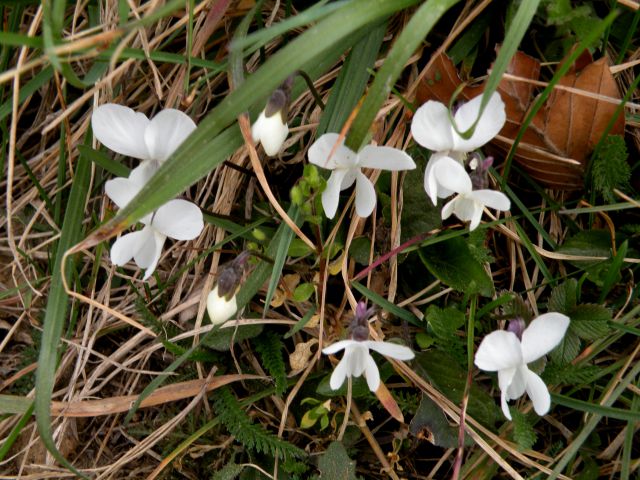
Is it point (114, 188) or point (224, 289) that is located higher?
point (114, 188)

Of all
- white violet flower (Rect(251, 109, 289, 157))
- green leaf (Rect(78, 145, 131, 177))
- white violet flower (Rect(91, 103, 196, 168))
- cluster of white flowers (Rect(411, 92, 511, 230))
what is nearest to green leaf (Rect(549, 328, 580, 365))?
cluster of white flowers (Rect(411, 92, 511, 230))

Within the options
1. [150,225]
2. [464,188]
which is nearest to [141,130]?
[150,225]

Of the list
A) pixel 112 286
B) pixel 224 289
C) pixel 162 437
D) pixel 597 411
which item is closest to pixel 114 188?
pixel 224 289

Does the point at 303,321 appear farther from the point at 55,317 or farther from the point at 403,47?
the point at 403,47

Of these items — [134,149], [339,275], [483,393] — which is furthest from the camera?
[339,275]

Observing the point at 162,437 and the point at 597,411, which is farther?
the point at 162,437

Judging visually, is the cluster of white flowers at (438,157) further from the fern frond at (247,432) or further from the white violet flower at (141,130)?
the fern frond at (247,432)

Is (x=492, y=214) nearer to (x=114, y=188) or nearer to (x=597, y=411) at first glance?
(x=597, y=411)
